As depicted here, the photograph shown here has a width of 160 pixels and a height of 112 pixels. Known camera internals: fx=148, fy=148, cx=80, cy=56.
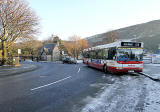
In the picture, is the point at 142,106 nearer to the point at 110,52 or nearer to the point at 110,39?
the point at 110,52

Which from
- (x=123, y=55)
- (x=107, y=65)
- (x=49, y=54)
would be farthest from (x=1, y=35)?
(x=49, y=54)

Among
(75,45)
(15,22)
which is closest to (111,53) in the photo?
(15,22)

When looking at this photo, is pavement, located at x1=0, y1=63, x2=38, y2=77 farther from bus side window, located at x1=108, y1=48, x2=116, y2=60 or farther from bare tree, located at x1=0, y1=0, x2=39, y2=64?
bus side window, located at x1=108, y1=48, x2=116, y2=60

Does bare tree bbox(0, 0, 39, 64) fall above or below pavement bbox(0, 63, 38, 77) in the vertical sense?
above

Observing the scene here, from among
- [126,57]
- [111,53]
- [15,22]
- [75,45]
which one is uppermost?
[15,22]

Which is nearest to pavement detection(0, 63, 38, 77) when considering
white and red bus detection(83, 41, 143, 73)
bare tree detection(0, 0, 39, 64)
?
bare tree detection(0, 0, 39, 64)

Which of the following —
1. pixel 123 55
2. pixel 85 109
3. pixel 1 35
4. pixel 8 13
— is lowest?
pixel 85 109

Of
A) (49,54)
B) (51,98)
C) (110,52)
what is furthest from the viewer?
(49,54)

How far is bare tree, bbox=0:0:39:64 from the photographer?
23422mm

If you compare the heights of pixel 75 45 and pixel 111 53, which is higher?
pixel 75 45

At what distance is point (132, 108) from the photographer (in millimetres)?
4742

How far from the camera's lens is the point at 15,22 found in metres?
24.1

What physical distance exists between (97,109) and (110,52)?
31.9ft

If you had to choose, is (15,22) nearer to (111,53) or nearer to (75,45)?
(111,53)
